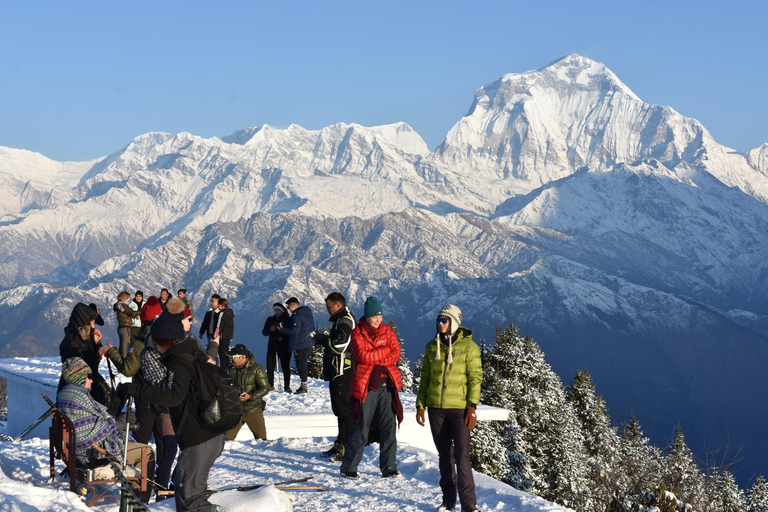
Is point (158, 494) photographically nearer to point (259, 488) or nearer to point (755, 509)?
point (259, 488)

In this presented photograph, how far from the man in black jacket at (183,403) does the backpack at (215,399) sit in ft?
0.20

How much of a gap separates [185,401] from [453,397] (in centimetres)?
373

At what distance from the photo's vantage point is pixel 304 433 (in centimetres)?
1952

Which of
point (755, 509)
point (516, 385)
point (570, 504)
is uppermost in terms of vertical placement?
point (516, 385)

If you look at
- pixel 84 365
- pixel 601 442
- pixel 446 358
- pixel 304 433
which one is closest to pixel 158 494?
pixel 84 365

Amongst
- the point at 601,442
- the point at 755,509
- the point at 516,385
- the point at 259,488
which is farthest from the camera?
the point at 755,509

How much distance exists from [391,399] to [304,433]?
7.17 metres

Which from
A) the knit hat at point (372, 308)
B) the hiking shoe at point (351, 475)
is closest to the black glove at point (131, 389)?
the knit hat at point (372, 308)

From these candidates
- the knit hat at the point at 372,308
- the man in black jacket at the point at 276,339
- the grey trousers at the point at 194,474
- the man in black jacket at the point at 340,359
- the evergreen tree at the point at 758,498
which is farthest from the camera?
the evergreen tree at the point at 758,498

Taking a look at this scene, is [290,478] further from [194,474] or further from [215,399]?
[215,399]

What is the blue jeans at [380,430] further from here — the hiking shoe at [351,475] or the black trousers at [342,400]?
the black trousers at [342,400]

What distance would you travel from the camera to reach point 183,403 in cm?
884

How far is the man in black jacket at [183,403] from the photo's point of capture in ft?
28.2

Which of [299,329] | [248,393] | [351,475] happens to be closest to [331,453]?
[248,393]
